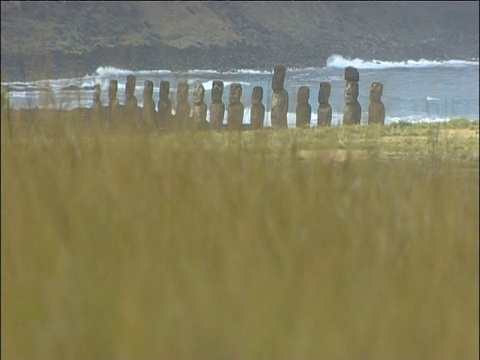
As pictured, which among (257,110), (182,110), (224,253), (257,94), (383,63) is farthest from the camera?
(383,63)

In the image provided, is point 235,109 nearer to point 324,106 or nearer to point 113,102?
point 113,102

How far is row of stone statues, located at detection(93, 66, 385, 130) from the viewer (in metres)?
3.35

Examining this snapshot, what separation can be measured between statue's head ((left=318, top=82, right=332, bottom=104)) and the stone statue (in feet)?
5.08

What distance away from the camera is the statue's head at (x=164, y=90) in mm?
3463

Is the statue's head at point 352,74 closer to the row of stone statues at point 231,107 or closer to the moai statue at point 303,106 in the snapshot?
the row of stone statues at point 231,107

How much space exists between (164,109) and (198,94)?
33 centimetres

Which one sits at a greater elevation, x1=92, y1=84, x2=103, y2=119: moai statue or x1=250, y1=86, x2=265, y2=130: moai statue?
x1=92, y1=84, x2=103, y2=119: moai statue

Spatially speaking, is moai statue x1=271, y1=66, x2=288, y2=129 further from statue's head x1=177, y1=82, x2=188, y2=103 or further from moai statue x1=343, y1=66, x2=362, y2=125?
statue's head x1=177, y1=82, x2=188, y2=103

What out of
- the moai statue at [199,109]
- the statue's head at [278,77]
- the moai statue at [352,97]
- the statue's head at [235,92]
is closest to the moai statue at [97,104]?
the moai statue at [199,109]

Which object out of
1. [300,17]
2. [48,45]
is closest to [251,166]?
[48,45]

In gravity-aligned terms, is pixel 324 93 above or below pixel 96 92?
below

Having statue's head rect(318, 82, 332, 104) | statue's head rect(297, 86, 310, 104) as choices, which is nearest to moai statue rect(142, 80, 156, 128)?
statue's head rect(297, 86, 310, 104)

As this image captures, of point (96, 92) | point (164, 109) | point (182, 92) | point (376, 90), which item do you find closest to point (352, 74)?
point (376, 90)

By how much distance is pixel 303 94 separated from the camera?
500 centimetres
